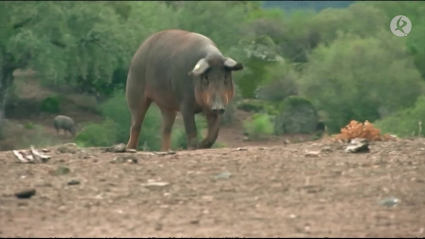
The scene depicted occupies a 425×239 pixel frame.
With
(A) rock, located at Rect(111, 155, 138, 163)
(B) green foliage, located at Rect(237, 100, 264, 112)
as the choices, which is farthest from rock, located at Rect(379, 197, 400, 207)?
(B) green foliage, located at Rect(237, 100, 264, 112)

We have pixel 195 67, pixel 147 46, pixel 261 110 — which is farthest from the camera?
pixel 261 110

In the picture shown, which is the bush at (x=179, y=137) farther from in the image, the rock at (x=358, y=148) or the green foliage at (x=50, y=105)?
the green foliage at (x=50, y=105)

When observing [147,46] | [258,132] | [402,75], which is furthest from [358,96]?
[147,46]

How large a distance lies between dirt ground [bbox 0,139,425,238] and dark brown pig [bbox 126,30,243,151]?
3033mm

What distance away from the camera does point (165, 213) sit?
870 centimetres

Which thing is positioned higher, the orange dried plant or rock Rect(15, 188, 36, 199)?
the orange dried plant

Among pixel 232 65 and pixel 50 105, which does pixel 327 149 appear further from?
pixel 50 105

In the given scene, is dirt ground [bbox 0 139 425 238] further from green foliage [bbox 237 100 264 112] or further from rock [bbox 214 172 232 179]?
green foliage [bbox 237 100 264 112]

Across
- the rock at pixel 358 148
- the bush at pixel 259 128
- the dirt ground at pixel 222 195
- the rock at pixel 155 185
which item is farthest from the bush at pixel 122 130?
the rock at pixel 155 185

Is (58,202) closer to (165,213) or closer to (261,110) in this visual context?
(165,213)

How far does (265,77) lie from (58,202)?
44021 mm

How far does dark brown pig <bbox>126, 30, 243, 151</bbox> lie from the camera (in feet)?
48.8

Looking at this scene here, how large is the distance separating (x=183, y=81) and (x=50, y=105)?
32401 mm

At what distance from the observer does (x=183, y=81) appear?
1570cm
